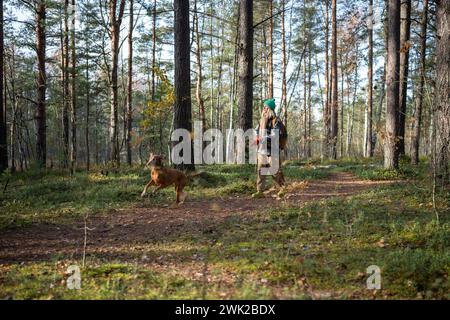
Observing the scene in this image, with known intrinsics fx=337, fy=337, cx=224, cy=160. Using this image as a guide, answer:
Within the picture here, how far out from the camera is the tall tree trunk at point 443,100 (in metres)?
7.80

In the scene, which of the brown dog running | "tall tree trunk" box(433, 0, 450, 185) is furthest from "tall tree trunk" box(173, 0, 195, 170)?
Result: "tall tree trunk" box(433, 0, 450, 185)

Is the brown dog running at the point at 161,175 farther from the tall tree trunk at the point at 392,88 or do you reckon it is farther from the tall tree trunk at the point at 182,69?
the tall tree trunk at the point at 392,88

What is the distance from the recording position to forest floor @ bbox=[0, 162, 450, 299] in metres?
3.72

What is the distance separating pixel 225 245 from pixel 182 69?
7334 millimetres

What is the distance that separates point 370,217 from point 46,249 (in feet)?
18.4

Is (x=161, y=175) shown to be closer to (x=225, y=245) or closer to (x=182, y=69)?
(x=225, y=245)

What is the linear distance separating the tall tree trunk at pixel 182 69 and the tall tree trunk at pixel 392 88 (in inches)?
281

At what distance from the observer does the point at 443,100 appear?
25.9 ft

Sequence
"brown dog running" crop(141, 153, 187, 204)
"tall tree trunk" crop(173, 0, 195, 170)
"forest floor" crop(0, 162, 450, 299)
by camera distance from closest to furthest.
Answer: "forest floor" crop(0, 162, 450, 299) → "brown dog running" crop(141, 153, 187, 204) → "tall tree trunk" crop(173, 0, 195, 170)

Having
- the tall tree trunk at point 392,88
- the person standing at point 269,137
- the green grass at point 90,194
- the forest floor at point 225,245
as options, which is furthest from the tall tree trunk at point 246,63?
the tall tree trunk at point 392,88

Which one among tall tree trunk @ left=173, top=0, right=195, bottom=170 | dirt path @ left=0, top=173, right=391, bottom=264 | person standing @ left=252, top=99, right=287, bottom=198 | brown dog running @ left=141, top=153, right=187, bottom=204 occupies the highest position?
tall tree trunk @ left=173, top=0, right=195, bottom=170

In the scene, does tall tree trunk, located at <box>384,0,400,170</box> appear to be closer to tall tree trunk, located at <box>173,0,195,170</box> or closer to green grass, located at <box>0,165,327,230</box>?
green grass, located at <box>0,165,327,230</box>

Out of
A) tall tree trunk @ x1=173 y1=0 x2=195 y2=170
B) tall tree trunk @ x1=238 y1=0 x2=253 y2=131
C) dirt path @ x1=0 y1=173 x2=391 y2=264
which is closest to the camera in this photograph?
dirt path @ x1=0 y1=173 x2=391 y2=264

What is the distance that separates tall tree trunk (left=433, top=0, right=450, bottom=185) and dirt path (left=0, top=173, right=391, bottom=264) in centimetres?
232
